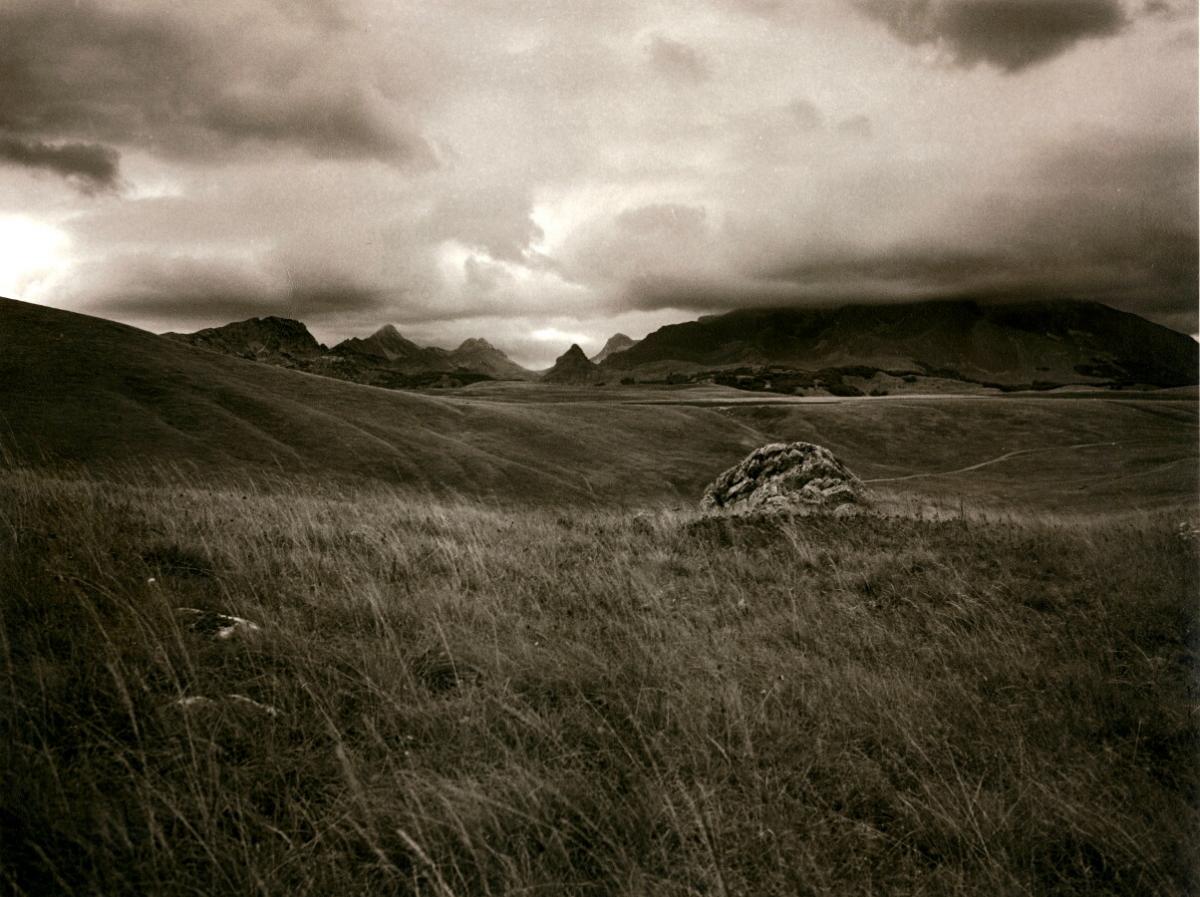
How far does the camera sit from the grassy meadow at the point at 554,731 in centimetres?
293

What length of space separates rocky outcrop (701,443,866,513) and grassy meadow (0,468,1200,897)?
10.4 metres

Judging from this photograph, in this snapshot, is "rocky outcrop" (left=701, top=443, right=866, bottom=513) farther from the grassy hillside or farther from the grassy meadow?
the grassy meadow

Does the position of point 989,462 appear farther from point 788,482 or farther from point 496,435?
point 788,482

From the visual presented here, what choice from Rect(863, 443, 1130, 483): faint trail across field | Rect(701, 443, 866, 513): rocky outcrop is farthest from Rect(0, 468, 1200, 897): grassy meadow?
Rect(863, 443, 1130, 483): faint trail across field

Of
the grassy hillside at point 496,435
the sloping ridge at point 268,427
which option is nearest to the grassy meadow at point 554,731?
the grassy hillside at point 496,435

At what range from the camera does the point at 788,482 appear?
62.0 ft

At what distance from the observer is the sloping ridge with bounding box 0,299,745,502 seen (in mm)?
43531

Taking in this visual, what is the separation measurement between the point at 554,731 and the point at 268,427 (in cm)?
5718

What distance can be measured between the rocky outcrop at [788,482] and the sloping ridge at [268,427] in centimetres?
1532

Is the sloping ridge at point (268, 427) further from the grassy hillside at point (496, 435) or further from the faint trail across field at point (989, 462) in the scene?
the faint trail across field at point (989, 462)

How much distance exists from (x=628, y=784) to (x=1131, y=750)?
3.36 metres

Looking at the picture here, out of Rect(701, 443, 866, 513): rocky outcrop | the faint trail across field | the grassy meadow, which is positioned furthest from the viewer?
the faint trail across field

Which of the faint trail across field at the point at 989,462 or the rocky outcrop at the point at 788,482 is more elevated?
the rocky outcrop at the point at 788,482

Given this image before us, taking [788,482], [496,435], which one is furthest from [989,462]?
[788,482]
